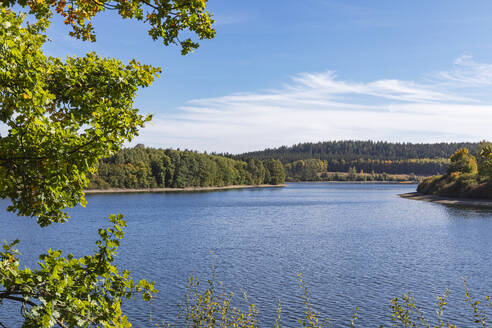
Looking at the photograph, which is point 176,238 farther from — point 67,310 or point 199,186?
point 199,186

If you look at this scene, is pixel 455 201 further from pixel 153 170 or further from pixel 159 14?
pixel 153 170

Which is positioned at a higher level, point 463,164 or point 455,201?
point 463,164

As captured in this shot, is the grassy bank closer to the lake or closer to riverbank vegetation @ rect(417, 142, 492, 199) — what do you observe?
riverbank vegetation @ rect(417, 142, 492, 199)

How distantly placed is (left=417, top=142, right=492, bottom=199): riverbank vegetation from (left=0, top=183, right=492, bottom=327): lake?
34.0 m

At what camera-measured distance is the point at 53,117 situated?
8312mm

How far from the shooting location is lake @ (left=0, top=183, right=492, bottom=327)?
83.8ft

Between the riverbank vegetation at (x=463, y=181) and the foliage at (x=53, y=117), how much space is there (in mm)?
97559

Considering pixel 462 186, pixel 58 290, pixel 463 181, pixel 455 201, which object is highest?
pixel 463 181

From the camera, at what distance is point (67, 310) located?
245 inches

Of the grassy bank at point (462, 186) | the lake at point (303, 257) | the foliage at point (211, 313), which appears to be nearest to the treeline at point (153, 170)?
the lake at point (303, 257)

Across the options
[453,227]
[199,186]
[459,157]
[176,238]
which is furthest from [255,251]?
[199,186]

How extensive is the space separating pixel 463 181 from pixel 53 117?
116516 mm

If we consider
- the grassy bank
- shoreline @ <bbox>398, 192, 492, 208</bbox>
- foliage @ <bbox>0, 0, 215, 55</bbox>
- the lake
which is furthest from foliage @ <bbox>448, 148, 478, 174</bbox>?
foliage @ <bbox>0, 0, 215, 55</bbox>

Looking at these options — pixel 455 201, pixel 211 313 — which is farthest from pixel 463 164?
pixel 211 313
